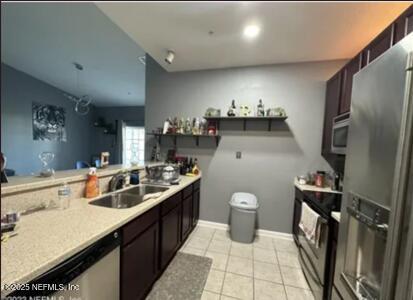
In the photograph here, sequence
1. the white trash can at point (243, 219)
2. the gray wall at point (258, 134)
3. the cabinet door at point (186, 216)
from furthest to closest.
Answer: the gray wall at point (258, 134)
the white trash can at point (243, 219)
the cabinet door at point (186, 216)

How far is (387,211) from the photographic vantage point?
1043 mm

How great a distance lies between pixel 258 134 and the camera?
302 centimetres

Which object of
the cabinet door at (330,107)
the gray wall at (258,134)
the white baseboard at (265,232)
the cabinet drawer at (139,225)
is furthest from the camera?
the white baseboard at (265,232)

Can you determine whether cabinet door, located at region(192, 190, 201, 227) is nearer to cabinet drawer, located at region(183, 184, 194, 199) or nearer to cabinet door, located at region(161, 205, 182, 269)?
cabinet drawer, located at region(183, 184, 194, 199)

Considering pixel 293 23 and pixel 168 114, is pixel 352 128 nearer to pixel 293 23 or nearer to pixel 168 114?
pixel 293 23

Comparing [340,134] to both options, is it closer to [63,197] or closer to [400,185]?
[400,185]

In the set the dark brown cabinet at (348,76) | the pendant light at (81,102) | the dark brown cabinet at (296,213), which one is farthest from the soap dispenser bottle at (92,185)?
the pendant light at (81,102)

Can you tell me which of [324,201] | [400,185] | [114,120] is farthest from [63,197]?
[114,120]

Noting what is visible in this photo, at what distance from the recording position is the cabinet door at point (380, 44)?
1.59 metres

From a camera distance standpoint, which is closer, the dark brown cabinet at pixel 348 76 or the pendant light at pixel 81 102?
Answer: the dark brown cabinet at pixel 348 76

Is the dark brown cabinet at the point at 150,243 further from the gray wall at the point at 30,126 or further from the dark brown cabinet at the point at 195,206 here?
the gray wall at the point at 30,126

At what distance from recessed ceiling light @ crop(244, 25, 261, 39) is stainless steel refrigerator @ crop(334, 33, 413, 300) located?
1150mm

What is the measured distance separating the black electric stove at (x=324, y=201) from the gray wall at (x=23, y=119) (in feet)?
16.6

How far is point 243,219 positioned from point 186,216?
752 millimetres
